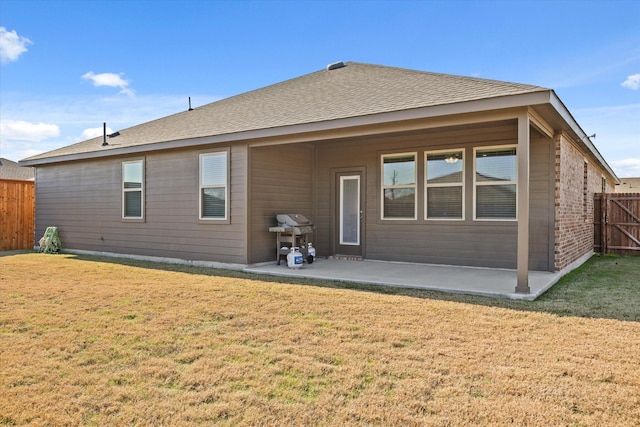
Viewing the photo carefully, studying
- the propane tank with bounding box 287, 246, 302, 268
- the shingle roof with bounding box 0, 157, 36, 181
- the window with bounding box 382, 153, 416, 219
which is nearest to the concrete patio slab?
the propane tank with bounding box 287, 246, 302, 268

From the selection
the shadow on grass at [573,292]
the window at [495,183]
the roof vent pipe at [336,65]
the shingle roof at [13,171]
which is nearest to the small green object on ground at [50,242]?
the shadow on grass at [573,292]

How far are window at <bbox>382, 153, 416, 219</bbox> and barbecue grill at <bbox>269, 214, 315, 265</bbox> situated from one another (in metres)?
1.67

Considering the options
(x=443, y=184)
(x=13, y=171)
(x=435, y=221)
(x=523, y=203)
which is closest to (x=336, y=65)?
(x=443, y=184)

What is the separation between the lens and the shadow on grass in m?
4.68

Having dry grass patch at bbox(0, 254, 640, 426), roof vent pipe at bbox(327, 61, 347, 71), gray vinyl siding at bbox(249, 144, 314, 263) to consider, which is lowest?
dry grass patch at bbox(0, 254, 640, 426)

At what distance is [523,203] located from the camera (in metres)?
5.31

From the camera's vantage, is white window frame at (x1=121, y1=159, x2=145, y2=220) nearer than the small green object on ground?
Yes

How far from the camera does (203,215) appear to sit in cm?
854

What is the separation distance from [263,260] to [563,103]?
5.60 meters

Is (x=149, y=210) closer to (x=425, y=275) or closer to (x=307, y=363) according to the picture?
(x=425, y=275)

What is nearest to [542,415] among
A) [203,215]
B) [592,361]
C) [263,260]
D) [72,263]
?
[592,361]

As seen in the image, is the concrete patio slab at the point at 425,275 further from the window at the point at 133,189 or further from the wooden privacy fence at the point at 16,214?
the wooden privacy fence at the point at 16,214

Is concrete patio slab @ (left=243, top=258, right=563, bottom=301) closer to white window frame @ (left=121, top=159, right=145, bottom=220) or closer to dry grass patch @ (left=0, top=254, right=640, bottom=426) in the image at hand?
dry grass patch @ (left=0, top=254, right=640, bottom=426)

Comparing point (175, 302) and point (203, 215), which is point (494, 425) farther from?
point (203, 215)
